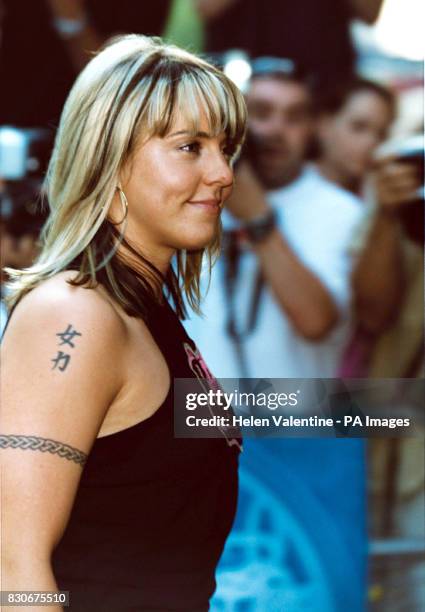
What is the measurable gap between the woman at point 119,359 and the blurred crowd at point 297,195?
1.05 meters

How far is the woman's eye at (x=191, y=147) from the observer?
1349mm

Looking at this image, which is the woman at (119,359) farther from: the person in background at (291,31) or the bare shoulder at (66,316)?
the person in background at (291,31)

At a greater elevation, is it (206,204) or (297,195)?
(206,204)

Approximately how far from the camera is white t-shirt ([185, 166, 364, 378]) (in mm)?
2475

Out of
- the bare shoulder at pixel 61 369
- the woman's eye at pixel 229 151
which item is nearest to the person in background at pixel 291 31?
the woman's eye at pixel 229 151

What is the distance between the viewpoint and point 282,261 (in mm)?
2465

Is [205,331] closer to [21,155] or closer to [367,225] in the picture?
[367,225]

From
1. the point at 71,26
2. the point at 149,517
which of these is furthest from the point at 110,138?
the point at 71,26

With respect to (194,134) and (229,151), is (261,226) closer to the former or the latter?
(229,151)

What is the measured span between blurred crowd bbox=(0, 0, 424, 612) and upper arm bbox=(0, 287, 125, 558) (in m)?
1.30

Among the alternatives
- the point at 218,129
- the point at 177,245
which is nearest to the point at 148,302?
the point at 177,245

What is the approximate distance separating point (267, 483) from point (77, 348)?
1.29m

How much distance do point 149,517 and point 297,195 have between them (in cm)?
142

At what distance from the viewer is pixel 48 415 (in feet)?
3.78
